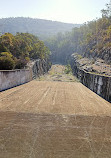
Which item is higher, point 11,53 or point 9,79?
point 11,53

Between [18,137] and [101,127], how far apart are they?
451cm

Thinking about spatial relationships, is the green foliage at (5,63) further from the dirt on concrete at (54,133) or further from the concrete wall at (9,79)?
the dirt on concrete at (54,133)

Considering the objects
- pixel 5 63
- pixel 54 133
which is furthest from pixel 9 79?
pixel 54 133

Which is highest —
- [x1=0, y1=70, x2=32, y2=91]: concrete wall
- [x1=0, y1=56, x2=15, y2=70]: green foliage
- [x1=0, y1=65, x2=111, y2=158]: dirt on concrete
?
[x1=0, y1=56, x2=15, y2=70]: green foliage

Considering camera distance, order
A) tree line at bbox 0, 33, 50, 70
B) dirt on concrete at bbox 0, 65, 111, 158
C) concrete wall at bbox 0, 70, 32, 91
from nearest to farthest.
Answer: dirt on concrete at bbox 0, 65, 111, 158 → concrete wall at bbox 0, 70, 32, 91 → tree line at bbox 0, 33, 50, 70

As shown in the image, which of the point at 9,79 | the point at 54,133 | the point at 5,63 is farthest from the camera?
the point at 5,63

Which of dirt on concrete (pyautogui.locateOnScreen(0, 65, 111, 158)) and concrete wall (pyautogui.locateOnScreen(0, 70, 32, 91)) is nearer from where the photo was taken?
dirt on concrete (pyautogui.locateOnScreen(0, 65, 111, 158))

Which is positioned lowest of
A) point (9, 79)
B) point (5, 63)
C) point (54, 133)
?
point (54, 133)

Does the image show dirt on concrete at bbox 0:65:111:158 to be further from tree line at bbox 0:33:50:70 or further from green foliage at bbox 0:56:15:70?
tree line at bbox 0:33:50:70

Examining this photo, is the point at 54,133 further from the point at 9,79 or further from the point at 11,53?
the point at 11,53

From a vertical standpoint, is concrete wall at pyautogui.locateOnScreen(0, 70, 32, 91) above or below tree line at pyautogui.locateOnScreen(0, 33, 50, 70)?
below

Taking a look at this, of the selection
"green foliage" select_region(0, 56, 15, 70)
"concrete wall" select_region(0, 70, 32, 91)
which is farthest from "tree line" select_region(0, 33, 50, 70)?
"concrete wall" select_region(0, 70, 32, 91)

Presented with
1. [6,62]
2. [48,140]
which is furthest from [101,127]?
[6,62]

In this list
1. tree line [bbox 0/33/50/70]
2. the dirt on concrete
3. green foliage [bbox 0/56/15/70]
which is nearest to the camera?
the dirt on concrete
